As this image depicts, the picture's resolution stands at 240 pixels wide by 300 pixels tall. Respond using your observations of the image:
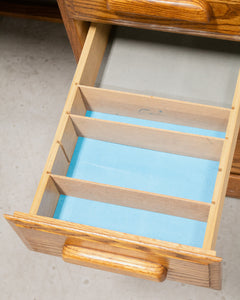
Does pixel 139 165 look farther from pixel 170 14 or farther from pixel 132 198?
pixel 170 14

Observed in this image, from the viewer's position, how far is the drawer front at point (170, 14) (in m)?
0.84

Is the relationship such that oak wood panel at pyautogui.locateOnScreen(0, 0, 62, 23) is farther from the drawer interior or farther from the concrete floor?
the drawer interior

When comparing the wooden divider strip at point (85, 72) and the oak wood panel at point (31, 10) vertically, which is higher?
the oak wood panel at point (31, 10)

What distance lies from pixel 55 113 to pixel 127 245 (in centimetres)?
91

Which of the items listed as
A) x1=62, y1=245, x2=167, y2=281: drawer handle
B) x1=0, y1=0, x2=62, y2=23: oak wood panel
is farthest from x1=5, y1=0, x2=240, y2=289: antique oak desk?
x1=0, y1=0, x2=62, y2=23: oak wood panel

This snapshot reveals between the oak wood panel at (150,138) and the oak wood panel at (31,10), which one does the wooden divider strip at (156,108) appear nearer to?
the oak wood panel at (150,138)

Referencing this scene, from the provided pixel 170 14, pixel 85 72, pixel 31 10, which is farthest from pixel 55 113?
pixel 170 14

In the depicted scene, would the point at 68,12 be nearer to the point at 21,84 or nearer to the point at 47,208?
the point at 47,208

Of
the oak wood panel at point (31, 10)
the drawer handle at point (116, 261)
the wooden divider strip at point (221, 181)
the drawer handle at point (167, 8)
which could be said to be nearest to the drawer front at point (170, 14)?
the drawer handle at point (167, 8)

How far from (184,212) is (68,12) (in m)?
0.46

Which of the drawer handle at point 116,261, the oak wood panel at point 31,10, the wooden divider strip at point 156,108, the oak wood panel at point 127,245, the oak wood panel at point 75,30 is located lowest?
the drawer handle at point 116,261

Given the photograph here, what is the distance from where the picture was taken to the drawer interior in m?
0.93

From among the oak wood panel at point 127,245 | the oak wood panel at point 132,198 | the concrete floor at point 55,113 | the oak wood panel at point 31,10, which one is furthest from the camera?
the oak wood panel at point 31,10

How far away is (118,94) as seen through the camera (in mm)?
981
